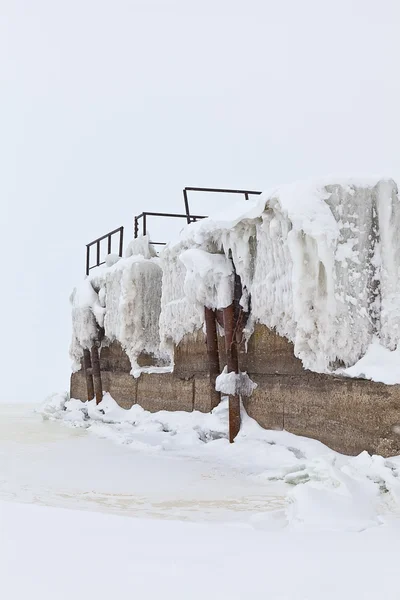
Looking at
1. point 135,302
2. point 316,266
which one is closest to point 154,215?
→ point 135,302

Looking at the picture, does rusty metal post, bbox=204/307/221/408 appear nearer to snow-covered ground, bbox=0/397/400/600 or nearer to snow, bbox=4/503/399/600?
snow-covered ground, bbox=0/397/400/600

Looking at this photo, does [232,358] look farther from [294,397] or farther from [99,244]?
[99,244]

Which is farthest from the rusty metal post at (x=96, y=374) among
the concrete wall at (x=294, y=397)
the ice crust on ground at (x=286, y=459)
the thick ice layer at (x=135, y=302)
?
the concrete wall at (x=294, y=397)

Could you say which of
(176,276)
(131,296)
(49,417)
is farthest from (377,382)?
(49,417)

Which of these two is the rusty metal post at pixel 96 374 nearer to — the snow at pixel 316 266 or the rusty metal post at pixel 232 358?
the snow at pixel 316 266

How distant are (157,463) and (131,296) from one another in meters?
5.22

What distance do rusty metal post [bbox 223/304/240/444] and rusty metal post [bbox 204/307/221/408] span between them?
2.21 ft

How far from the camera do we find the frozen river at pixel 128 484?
15.4ft

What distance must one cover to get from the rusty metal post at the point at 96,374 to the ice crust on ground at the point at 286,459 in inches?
32.1

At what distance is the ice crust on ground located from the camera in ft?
13.4

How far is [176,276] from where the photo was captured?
1030 centimetres

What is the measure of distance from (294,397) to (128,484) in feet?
7.15

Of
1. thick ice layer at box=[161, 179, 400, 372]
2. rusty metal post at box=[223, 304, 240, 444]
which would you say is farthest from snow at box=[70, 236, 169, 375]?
thick ice layer at box=[161, 179, 400, 372]

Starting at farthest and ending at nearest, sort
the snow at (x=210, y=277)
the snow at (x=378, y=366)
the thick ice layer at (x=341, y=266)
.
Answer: the snow at (x=210, y=277) < the thick ice layer at (x=341, y=266) < the snow at (x=378, y=366)
